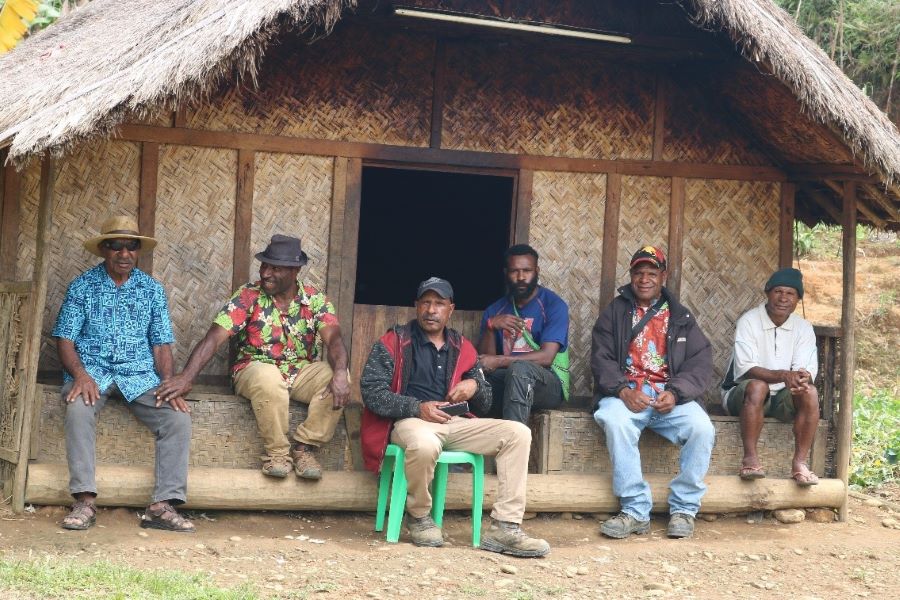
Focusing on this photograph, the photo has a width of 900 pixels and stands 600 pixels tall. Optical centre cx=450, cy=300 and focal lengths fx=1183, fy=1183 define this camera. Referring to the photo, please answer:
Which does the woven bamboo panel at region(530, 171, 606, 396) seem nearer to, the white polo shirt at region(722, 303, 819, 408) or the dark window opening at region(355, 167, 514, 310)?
the white polo shirt at region(722, 303, 819, 408)

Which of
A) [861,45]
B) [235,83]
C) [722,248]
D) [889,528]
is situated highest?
[861,45]

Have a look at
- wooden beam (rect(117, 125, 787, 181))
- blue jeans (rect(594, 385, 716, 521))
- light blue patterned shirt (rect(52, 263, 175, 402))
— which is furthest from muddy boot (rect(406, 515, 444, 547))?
wooden beam (rect(117, 125, 787, 181))

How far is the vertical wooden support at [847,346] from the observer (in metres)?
7.76

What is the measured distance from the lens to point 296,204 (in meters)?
7.61

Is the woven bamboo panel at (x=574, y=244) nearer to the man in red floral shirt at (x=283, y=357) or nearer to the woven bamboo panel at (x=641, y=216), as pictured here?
the woven bamboo panel at (x=641, y=216)

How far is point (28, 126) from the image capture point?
5.94 m

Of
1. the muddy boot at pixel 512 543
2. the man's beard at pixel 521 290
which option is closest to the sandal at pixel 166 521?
the muddy boot at pixel 512 543

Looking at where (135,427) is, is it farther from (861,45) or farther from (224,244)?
(861,45)

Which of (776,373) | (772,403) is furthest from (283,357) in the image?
(772,403)

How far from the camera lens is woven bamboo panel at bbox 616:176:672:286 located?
814cm

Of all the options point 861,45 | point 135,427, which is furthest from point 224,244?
point 861,45

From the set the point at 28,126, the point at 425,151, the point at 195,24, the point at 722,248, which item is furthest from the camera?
the point at 722,248

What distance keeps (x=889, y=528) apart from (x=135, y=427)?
4.87 meters

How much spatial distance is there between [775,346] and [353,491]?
285 centimetres
